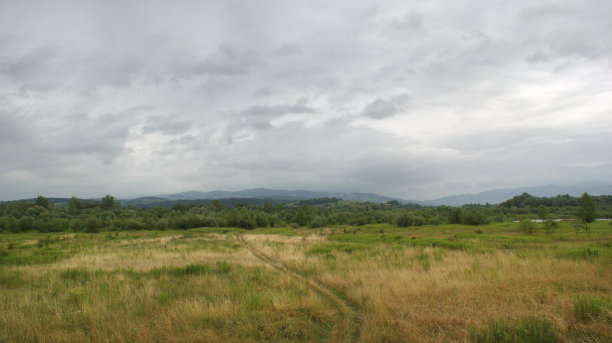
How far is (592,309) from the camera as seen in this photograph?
7051 mm

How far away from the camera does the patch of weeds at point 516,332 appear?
5832mm

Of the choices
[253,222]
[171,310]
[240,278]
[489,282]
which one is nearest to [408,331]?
[489,282]

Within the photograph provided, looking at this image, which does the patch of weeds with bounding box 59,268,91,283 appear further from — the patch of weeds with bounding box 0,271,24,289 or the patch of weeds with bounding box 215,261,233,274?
the patch of weeds with bounding box 215,261,233,274

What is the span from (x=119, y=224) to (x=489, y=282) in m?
96.5

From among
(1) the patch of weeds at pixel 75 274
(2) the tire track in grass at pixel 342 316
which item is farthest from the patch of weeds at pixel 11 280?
(2) the tire track in grass at pixel 342 316

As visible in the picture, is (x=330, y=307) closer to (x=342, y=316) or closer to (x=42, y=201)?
(x=342, y=316)

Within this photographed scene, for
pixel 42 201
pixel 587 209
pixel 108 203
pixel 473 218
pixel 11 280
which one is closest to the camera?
pixel 11 280

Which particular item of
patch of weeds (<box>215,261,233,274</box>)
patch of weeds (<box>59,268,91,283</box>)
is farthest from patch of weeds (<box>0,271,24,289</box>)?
patch of weeds (<box>215,261,233,274</box>)

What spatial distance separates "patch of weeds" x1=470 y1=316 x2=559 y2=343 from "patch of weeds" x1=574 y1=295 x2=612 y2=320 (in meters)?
1.32

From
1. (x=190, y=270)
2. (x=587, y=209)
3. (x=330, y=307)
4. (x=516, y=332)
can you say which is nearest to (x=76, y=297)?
(x=190, y=270)

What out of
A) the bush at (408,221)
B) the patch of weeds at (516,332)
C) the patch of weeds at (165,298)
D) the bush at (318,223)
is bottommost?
the bush at (318,223)

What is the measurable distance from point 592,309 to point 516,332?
9.05 ft

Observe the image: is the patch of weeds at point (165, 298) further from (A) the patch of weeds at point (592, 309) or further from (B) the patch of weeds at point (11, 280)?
(A) the patch of weeds at point (592, 309)

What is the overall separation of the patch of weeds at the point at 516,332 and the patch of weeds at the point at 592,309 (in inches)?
52.1
